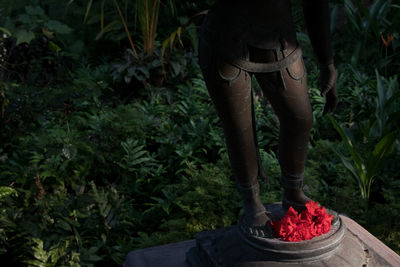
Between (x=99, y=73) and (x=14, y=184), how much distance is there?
7.70 ft

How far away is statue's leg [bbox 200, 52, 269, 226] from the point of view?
1.86 meters

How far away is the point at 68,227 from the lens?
290 cm

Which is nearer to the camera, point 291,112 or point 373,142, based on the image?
point 291,112

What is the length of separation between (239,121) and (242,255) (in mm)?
632

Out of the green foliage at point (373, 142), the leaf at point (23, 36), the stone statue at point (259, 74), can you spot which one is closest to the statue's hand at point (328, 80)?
the stone statue at point (259, 74)

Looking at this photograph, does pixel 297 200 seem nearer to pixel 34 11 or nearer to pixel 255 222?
pixel 255 222

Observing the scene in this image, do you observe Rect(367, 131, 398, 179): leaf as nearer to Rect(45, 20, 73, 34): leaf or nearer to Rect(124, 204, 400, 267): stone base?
Rect(124, 204, 400, 267): stone base

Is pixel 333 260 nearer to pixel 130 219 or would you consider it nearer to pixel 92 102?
pixel 130 219

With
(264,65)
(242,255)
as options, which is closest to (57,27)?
(264,65)

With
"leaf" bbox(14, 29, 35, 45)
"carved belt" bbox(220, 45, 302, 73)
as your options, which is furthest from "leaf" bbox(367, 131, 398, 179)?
"leaf" bbox(14, 29, 35, 45)

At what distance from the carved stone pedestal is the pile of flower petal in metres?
0.03

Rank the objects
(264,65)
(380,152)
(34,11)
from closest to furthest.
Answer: (264,65)
(380,152)
(34,11)

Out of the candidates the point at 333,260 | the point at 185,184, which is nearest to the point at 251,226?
the point at 333,260

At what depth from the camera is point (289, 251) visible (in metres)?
1.91
